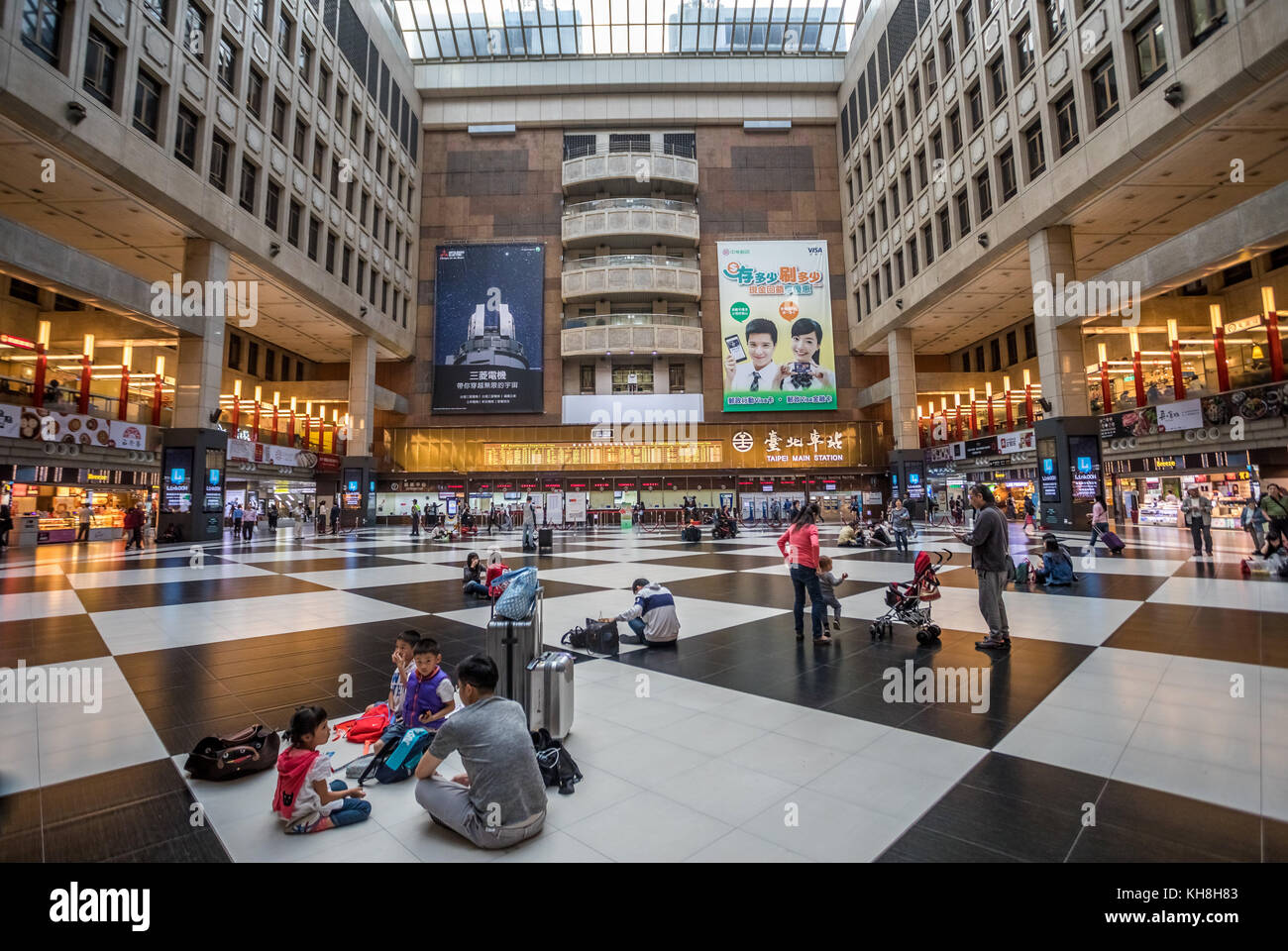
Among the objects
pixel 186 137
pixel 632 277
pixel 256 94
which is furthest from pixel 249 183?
pixel 632 277

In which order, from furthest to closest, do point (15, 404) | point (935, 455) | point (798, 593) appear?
point (935, 455) < point (15, 404) < point (798, 593)

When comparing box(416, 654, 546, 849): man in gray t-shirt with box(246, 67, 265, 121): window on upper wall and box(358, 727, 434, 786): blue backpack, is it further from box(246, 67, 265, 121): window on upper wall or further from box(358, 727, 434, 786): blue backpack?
box(246, 67, 265, 121): window on upper wall

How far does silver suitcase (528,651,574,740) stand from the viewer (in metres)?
3.90

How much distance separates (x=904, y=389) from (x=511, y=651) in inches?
1351

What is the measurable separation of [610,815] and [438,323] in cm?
4164

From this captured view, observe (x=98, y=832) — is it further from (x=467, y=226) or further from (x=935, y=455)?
(x=467, y=226)

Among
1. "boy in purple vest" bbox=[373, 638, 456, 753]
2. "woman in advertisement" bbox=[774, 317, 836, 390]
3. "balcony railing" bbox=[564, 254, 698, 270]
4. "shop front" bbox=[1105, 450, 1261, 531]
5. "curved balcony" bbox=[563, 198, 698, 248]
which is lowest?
"boy in purple vest" bbox=[373, 638, 456, 753]

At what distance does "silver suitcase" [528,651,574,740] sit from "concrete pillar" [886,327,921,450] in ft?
111

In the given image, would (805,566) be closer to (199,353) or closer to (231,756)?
(231,756)

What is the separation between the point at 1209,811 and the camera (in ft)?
9.47

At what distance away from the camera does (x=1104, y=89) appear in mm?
18969

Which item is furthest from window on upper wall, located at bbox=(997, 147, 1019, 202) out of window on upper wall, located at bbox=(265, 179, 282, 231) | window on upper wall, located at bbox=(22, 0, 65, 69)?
window on upper wall, located at bbox=(22, 0, 65, 69)
